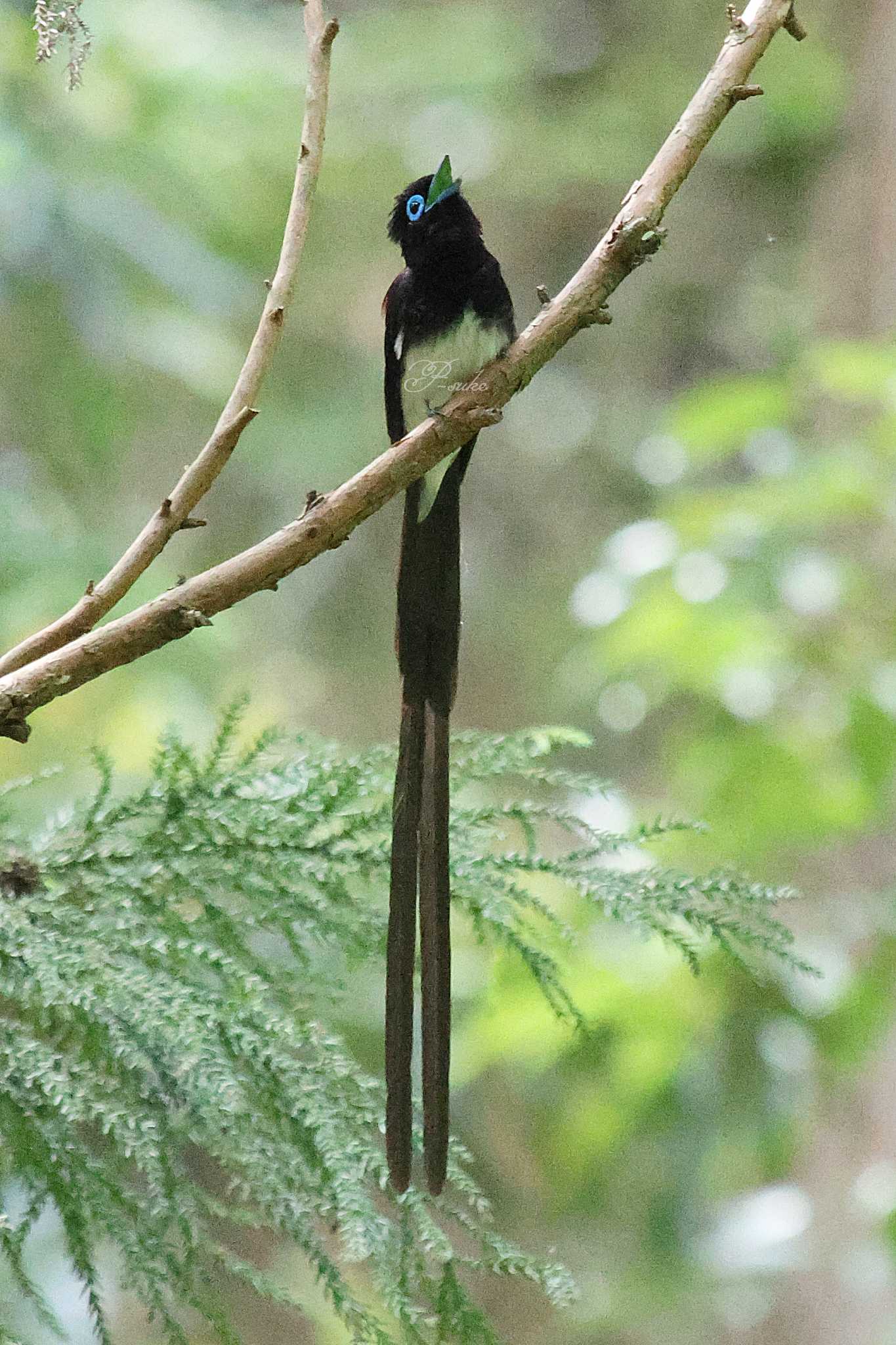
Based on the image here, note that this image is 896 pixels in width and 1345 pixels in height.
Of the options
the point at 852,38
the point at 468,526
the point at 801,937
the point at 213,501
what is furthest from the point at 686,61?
the point at 801,937

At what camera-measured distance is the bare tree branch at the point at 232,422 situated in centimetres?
112

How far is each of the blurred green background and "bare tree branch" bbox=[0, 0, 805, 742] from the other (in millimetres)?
267

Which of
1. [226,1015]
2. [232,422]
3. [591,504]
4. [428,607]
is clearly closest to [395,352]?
[428,607]

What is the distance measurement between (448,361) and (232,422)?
1.61 ft

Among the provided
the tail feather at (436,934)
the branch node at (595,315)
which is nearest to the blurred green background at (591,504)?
the branch node at (595,315)

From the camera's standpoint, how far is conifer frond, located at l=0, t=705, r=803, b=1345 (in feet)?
3.13

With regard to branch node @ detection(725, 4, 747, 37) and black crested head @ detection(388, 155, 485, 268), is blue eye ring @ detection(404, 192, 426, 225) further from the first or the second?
branch node @ detection(725, 4, 747, 37)

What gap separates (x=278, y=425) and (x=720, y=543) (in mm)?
2338

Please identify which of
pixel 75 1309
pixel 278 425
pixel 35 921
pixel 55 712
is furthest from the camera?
pixel 278 425

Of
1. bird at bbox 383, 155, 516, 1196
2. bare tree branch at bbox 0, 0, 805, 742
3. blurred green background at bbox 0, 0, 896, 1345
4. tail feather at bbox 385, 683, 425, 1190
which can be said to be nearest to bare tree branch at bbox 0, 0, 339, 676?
bare tree branch at bbox 0, 0, 805, 742

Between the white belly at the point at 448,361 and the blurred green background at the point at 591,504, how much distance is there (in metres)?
0.24

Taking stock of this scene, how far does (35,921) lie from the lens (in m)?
1.02

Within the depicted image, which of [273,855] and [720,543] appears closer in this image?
[273,855]

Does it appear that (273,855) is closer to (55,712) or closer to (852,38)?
(55,712)
